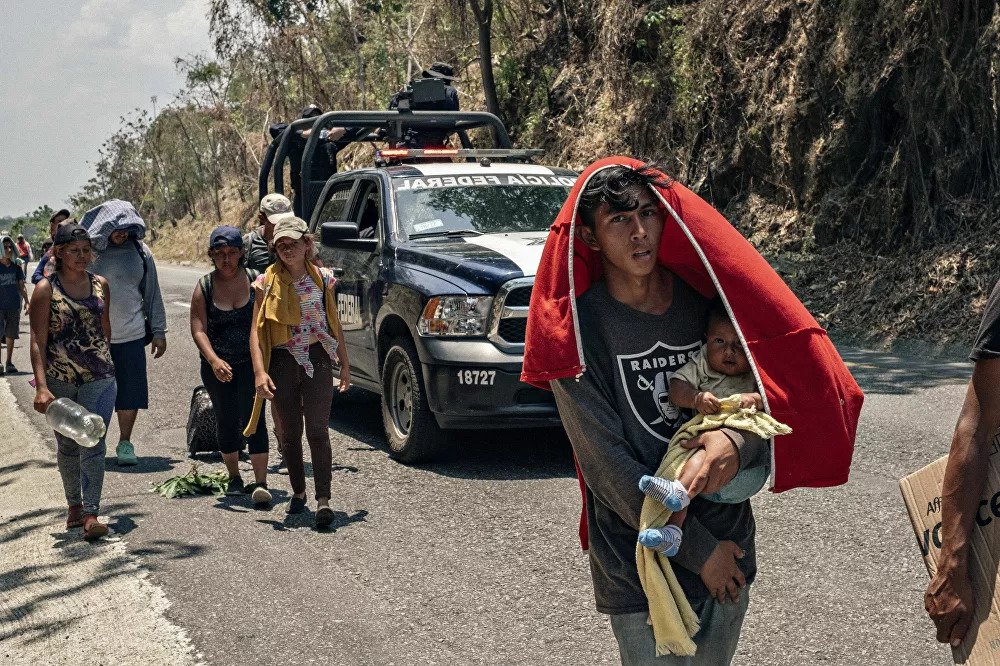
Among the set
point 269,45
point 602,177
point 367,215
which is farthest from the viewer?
point 269,45

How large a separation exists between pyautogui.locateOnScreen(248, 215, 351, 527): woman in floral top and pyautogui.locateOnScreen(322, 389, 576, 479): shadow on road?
1.18 meters

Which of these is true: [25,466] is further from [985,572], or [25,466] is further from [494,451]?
[985,572]

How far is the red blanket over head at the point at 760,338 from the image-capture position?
8.29 ft

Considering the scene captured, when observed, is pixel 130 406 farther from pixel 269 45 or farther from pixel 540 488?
pixel 269 45

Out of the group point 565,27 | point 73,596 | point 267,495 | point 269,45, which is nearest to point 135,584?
point 73,596

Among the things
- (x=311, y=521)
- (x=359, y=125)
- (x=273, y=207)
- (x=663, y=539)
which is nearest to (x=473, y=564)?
(x=311, y=521)

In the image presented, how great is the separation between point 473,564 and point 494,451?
2.57 metres

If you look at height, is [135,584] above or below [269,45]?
below

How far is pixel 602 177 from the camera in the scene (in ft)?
8.79

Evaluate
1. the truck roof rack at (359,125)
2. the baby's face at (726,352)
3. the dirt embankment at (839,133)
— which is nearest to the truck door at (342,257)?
the truck roof rack at (359,125)

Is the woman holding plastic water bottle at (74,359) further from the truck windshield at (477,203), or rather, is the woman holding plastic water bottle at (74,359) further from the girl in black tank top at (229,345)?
the truck windshield at (477,203)

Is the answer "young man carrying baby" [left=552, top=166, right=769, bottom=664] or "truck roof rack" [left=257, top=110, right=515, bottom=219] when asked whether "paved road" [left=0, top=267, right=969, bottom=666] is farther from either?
"truck roof rack" [left=257, top=110, right=515, bottom=219]

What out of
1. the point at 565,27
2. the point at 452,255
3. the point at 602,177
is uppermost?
the point at 565,27

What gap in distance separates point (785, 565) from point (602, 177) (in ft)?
11.1
